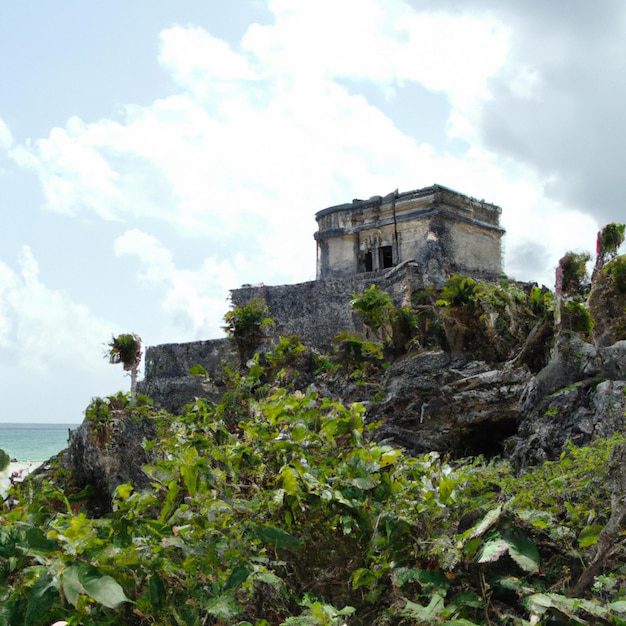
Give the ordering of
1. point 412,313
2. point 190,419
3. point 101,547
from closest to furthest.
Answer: point 101,547 → point 190,419 → point 412,313

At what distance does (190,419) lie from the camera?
11.9 feet

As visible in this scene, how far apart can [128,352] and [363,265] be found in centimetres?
799

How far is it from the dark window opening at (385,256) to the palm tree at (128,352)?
25.9ft

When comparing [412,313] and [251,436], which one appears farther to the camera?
[412,313]

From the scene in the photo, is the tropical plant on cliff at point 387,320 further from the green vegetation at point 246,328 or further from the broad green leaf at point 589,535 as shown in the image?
the broad green leaf at point 589,535

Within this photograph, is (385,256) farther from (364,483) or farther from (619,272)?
(364,483)

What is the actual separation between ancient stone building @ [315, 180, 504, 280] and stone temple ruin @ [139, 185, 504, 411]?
30 mm

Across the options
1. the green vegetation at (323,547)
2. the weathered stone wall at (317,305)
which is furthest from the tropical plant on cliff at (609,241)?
the green vegetation at (323,547)

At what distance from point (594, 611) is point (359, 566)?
2.51 ft

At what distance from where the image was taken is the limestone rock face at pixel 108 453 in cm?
646

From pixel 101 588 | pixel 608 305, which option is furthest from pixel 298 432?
pixel 608 305

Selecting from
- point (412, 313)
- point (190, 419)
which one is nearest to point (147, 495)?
point (190, 419)

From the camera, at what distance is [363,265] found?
2188 centimetres

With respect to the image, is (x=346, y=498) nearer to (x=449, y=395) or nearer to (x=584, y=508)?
(x=584, y=508)
